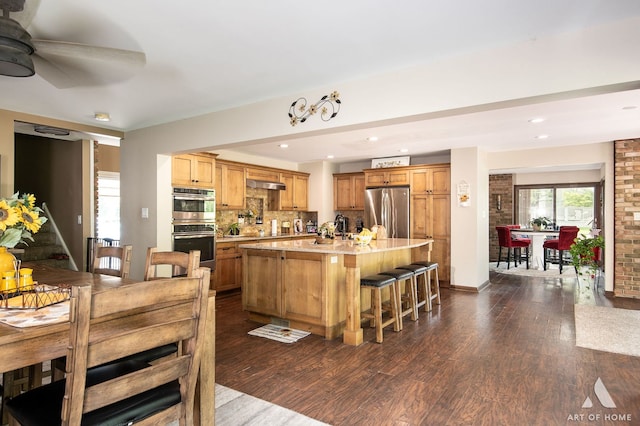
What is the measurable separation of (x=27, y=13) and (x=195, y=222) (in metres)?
3.48

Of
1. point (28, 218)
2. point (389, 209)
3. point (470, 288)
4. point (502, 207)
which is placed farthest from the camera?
point (502, 207)

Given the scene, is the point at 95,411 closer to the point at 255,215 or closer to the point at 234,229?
the point at 234,229

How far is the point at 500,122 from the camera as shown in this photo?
444 cm

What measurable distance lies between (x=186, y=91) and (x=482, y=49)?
248cm

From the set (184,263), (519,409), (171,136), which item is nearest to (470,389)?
(519,409)

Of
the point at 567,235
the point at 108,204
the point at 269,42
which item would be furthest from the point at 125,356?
the point at 567,235

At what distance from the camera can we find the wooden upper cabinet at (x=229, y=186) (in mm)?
6043

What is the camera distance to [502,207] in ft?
32.8

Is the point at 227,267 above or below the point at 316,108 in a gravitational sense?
below

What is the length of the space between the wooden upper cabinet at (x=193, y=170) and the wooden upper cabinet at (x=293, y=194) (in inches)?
76.7

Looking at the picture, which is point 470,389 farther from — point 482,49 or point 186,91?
point 186,91

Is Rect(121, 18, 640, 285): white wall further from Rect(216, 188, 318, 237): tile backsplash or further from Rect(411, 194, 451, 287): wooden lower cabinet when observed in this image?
Rect(411, 194, 451, 287): wooden lower cabinet

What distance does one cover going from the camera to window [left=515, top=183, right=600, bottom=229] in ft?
30.9

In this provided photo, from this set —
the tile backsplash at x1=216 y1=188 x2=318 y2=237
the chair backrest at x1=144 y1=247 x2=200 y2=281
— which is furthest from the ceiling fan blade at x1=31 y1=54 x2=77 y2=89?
the tile backsplash at x1=216 y1=188 x2=318 y2=237
